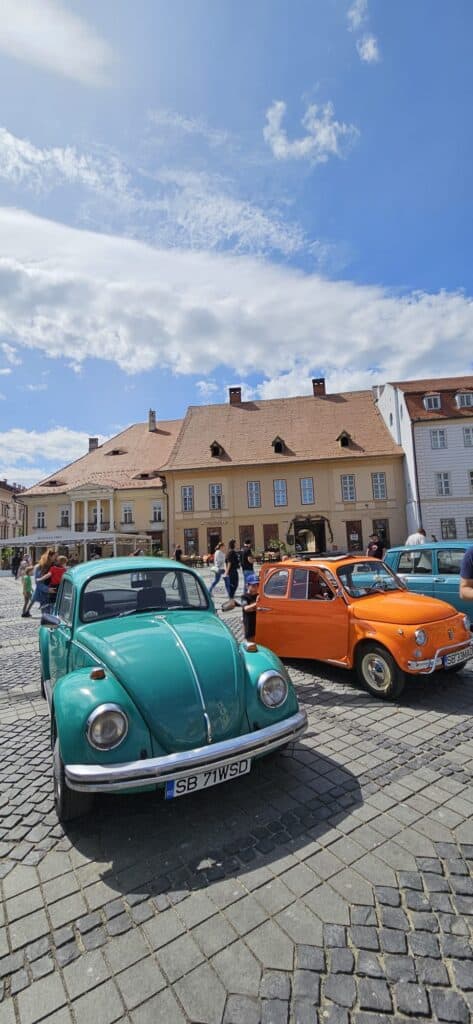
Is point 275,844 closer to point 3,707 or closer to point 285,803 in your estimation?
point 285,803

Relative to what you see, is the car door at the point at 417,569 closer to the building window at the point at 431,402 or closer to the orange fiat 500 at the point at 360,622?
the orange fiat 500 at the point at 360,622

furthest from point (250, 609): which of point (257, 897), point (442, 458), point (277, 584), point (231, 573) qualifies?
point (442, 458)

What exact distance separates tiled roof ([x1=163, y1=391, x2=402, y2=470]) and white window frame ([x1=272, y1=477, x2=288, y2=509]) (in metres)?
1.51

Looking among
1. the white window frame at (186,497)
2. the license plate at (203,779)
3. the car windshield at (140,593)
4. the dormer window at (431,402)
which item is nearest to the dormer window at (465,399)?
the dormer window at (431,402)

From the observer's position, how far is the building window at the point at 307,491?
36.7 m

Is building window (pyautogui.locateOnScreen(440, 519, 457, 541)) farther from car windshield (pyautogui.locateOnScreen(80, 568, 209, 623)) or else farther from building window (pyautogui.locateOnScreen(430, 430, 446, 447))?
car windshield (pyautogui.locateOnScreen(80, 568, 209, 623))

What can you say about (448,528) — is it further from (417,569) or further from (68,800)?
(68,800)

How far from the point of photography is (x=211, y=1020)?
1.81 m

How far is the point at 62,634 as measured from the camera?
4.26 metres

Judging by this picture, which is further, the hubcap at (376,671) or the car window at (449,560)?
the car window at (449,560)

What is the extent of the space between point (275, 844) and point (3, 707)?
4162 millimetres

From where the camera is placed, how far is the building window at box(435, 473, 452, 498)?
32.2m

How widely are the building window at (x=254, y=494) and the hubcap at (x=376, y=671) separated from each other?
31.7m

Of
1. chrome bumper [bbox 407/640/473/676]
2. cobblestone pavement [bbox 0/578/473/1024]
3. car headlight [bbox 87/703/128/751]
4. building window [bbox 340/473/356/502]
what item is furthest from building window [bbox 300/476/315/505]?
car headlight [bbox 87/703/128/751]
